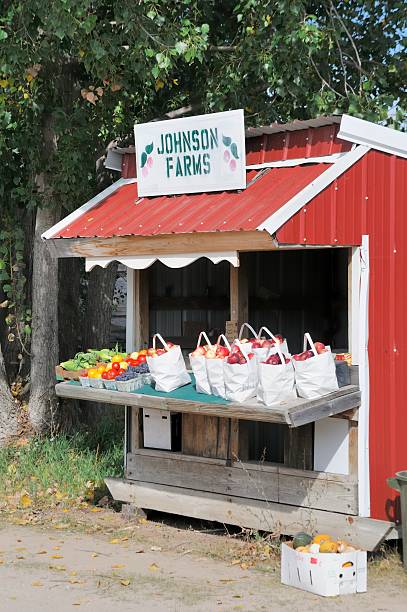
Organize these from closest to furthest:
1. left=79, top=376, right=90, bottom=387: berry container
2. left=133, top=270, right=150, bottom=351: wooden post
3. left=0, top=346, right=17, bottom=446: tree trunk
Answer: left=79, top=376, right=90, bottom=387: berry container, left=133, top=270, right=150, bottom=351: wooden post, left=0, top=346, right=17, bottom=446: tree trunk

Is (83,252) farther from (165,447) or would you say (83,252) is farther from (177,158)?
(165,447)

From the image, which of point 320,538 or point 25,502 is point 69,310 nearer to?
point 25,502

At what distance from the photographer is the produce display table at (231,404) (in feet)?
23.2

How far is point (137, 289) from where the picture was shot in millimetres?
9320

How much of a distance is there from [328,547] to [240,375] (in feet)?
4.45

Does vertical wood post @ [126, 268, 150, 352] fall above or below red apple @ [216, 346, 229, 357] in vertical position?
above

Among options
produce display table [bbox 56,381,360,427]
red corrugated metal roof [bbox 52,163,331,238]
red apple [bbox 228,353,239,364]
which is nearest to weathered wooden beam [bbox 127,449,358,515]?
produce display table [bbox 56,381,360,427]

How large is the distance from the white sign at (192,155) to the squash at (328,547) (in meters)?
2.91

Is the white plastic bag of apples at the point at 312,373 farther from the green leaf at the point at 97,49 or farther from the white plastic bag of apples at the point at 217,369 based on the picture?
the green leaf at the point at 97,49

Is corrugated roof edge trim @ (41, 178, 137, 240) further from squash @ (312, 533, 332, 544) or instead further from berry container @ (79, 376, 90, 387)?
squash @ (312, 533, 332, 544)

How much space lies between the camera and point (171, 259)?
26.2ft

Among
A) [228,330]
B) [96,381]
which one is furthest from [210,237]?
[96,381]

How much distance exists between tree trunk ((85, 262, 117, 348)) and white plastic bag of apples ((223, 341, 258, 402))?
5779 millimetres

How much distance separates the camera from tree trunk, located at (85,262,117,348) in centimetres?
1302
